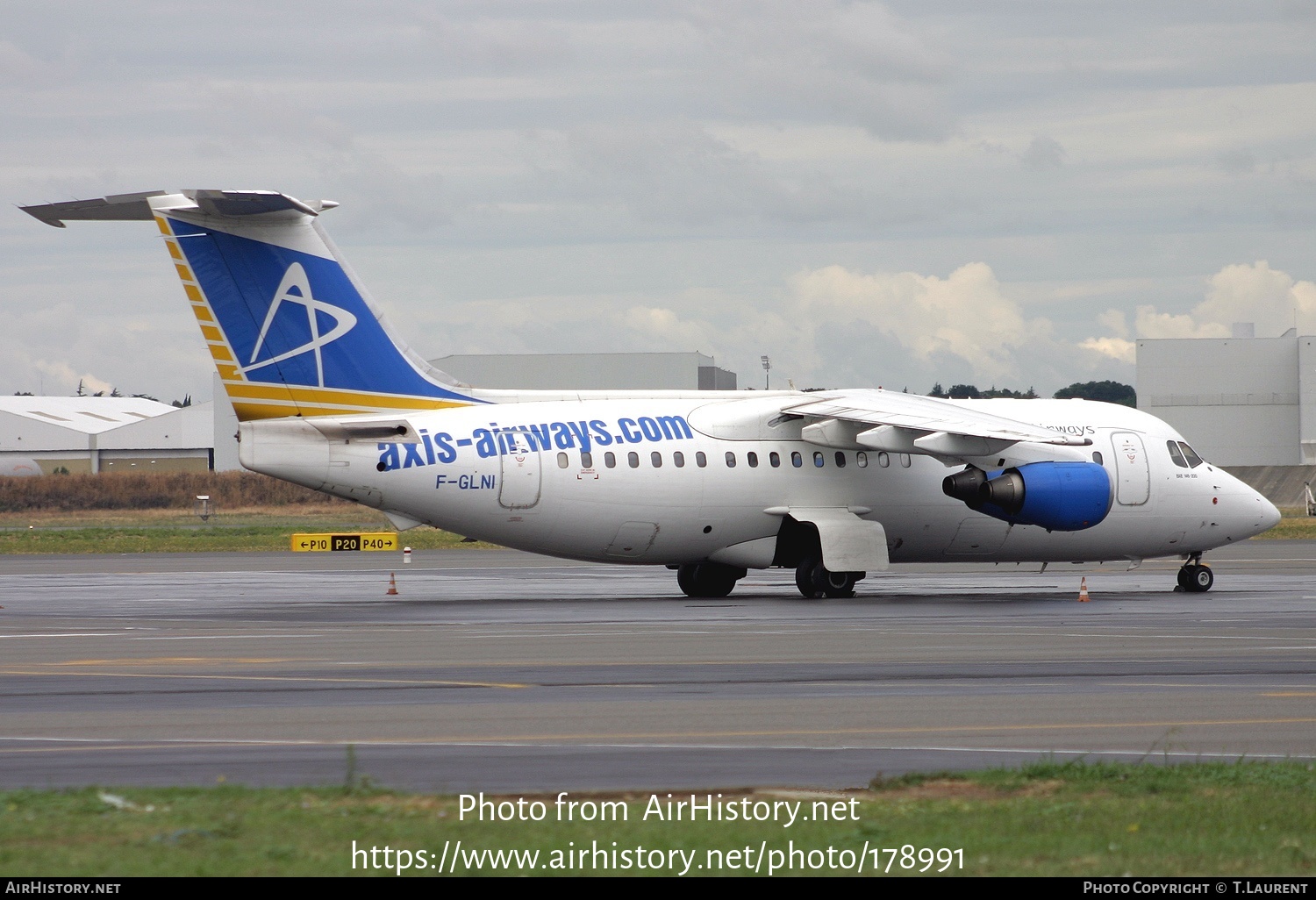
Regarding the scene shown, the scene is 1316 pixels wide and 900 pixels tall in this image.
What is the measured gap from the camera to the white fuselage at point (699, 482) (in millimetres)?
27453

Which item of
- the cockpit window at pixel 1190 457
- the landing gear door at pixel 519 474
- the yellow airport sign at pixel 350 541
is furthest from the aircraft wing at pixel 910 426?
the yellow airport sign at pixel 350 541

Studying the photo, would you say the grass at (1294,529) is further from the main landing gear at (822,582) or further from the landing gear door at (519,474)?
the landing gear door at (519,474)

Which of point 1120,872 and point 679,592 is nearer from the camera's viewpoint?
point 1120,872

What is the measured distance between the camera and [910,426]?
93.8 feet

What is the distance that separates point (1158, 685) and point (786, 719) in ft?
15.6

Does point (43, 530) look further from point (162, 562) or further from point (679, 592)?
point (679, 592)

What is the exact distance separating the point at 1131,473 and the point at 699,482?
9857mm

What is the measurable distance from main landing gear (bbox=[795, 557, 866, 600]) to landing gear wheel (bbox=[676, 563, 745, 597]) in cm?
168

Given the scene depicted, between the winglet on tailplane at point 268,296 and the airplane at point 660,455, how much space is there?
34 millimetres

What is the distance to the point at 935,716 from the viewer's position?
14.2 meters

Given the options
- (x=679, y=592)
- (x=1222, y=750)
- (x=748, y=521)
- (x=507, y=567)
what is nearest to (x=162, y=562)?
(x=507, y=567)

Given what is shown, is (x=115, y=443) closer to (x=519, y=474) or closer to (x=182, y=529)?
(x=182, y=529)

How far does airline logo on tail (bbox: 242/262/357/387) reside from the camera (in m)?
26.7

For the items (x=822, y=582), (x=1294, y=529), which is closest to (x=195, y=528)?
(x=822, y=582)
